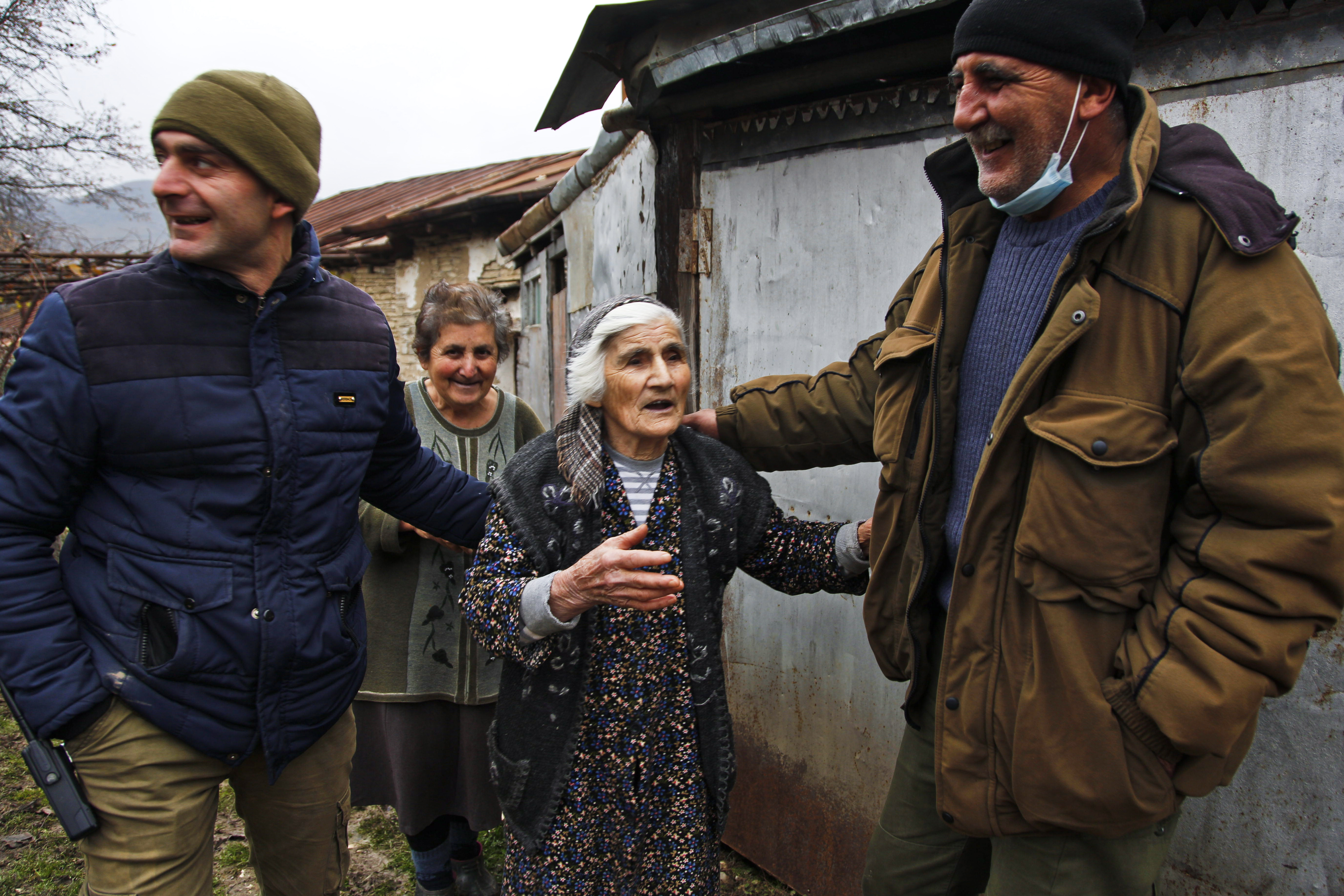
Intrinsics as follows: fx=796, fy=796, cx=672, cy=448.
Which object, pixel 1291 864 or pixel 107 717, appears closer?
pixel 107 717

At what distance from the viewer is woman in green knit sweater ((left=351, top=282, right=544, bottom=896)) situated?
8.77 ft

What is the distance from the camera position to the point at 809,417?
85.5 inches

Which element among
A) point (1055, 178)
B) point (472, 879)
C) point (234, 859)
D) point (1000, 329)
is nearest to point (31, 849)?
point (234, 859)

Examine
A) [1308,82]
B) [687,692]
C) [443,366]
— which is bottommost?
[687,692]

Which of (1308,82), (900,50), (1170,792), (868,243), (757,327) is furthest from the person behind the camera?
(757,327)

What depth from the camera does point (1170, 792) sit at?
4.54ft

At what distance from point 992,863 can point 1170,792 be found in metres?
0.41

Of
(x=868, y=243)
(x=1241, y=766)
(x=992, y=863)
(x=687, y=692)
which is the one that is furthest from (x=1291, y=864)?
(x=868, y=243)

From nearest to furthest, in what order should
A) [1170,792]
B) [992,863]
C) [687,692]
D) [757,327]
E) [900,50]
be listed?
[1170,792] < [992,863] < [687,692] < [900,50] < [757,327]

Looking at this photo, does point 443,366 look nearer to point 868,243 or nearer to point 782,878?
point 868,243

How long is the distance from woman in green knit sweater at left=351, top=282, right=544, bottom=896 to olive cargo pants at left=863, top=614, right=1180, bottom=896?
1.37 metres

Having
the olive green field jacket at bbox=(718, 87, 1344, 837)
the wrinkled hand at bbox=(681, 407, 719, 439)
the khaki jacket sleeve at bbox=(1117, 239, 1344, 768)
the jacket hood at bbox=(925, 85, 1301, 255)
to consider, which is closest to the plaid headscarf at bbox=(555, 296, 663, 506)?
the wrinkled hand at bbox=(681, 407, 719, 439)

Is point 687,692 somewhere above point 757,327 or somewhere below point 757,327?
below

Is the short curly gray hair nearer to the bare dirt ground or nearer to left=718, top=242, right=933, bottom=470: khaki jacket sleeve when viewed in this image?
left=718, top=242, right=933, bottom=470: khaki jacket sleeve
